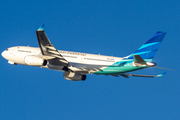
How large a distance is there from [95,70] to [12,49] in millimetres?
13996

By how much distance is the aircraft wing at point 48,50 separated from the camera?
3259cm

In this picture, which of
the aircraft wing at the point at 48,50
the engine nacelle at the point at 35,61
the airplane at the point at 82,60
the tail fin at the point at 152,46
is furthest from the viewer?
the engine nacelle at the point at 35,61

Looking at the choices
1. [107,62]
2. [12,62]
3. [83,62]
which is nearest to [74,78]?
[83,62]

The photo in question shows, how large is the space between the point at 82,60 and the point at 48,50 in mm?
5445

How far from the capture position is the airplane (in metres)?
34.6

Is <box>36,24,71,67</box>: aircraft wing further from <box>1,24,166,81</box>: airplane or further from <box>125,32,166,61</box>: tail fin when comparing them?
<box>125,32,166,61</box>: tail fin

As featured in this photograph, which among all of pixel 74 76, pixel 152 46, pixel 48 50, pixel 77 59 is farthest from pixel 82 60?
pixel 152 46

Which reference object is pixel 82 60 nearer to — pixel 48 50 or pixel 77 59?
pixel 77 59

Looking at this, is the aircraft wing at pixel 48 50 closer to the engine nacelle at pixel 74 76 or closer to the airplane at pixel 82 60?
the airplane at pixel 82 60

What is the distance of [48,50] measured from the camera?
35250mm

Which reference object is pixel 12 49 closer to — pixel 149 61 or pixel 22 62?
pixel 22 62

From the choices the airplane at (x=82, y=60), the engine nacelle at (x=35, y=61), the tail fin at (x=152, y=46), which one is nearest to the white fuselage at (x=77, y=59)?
the airplane at (x=82, y=60)

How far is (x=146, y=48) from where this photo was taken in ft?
118

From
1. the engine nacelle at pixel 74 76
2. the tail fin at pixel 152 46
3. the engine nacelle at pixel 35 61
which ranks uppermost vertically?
the tail fin at pixel 152 46
